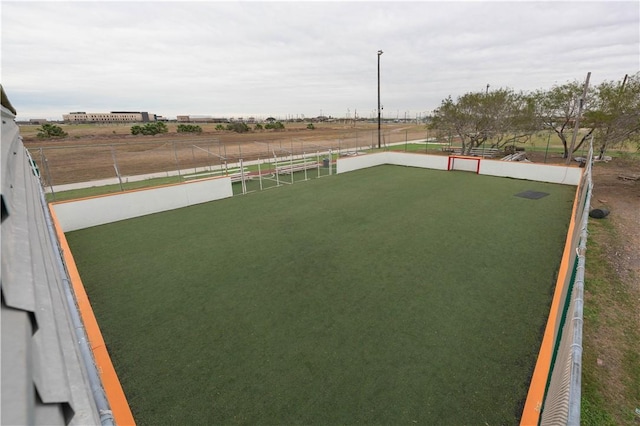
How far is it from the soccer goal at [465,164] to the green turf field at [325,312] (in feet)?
25.2

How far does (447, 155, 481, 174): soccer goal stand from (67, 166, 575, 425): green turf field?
25.2 feet

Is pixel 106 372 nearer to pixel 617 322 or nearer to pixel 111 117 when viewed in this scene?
pixel 617 322

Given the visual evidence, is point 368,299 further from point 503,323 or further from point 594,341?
point 594,341

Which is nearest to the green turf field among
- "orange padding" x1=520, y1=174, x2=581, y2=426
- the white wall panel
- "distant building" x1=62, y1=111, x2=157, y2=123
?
"orange padding" x1=520, y1=174, x2=581, y2=426

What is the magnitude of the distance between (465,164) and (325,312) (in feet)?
51.5

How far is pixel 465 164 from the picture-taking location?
17.7m

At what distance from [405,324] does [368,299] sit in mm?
828

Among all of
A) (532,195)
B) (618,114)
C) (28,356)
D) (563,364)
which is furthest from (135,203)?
(618,114)

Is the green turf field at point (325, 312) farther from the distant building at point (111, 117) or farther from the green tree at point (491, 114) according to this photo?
the distant building at point (111, 117)

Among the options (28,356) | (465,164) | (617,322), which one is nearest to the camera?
(28,356)

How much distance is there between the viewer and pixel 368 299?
212 inches

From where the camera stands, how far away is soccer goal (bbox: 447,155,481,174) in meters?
17.1

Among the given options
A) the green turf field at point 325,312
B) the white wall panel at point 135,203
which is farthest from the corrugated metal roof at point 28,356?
the white wall panel at point 135,203

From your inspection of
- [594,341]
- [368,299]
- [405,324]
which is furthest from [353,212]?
[594,341]
